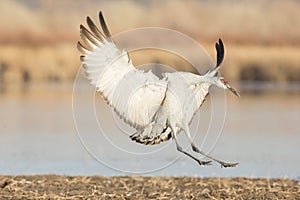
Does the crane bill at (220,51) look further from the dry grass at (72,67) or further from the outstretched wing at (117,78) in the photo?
the dry grass at (72,67)

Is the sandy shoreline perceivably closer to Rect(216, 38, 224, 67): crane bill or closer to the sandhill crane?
the sandhill crane

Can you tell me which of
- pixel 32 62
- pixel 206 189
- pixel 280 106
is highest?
pixel 32 62

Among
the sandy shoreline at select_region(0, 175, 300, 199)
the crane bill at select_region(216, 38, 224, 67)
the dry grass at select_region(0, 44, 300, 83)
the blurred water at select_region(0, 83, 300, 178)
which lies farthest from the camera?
the dry grass at select_region(0, 44, 300, 83)

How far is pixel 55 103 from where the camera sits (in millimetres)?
22719

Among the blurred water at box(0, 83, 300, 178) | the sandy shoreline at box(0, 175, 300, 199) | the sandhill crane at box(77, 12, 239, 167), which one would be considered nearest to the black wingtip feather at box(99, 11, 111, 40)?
the sandhill crane at box(77, 12, 239, 167)

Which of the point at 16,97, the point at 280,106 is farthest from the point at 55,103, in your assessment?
the point at 280,106

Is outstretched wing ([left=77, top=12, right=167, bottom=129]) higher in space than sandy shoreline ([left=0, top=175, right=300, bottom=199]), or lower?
higher

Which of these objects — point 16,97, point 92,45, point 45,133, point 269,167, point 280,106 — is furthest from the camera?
point 16,97

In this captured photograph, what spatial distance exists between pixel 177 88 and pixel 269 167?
161 inches

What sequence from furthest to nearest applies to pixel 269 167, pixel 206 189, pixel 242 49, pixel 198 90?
1. pixel 242 49
2. pixel 269 167
3. pixel 206 189
4. pixel 198 90

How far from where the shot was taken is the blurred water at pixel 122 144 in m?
11.8

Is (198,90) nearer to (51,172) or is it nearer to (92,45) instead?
(92,45)

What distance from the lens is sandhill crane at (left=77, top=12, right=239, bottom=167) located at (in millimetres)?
8156

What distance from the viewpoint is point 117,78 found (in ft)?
26.9
